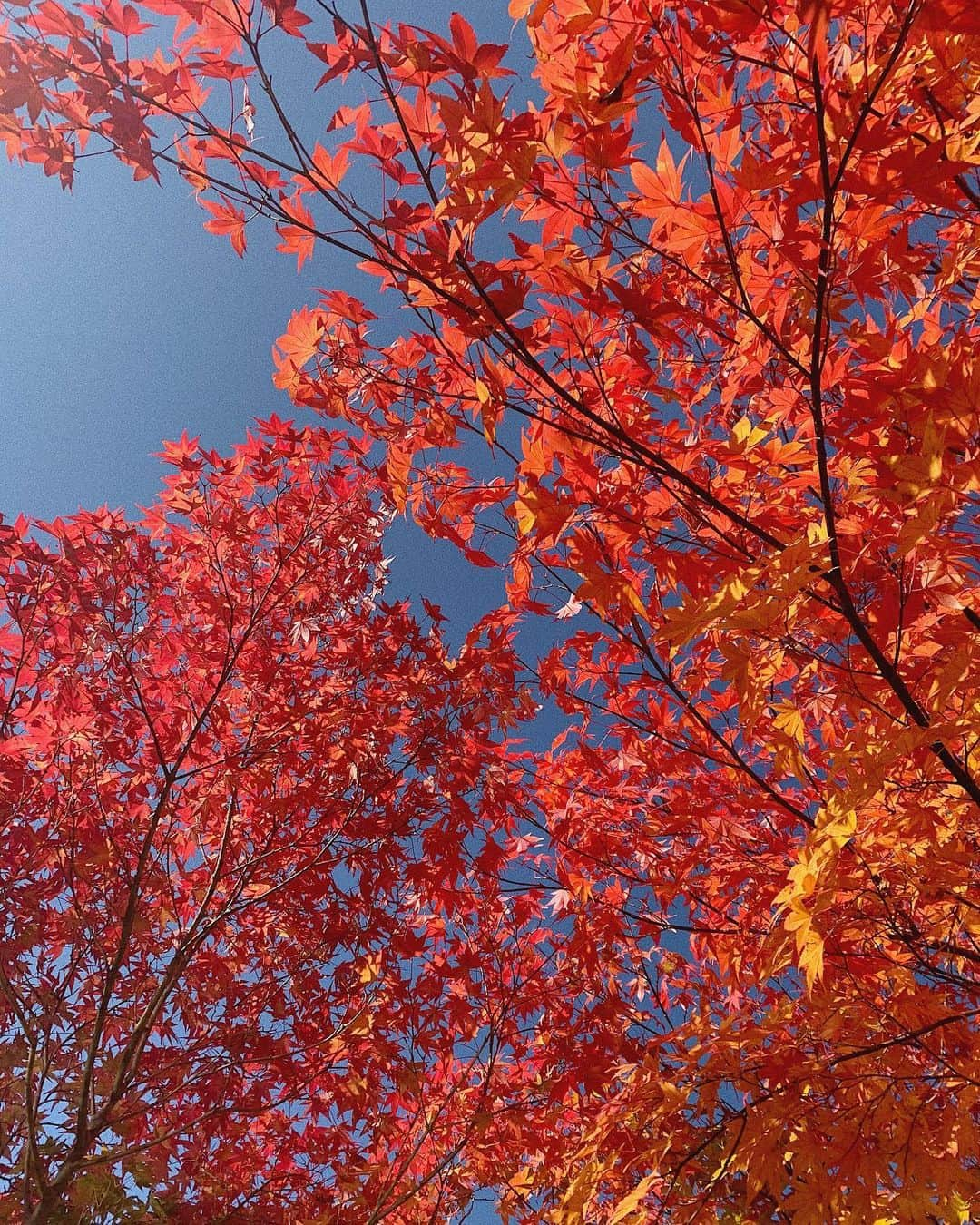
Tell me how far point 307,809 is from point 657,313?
135 inches

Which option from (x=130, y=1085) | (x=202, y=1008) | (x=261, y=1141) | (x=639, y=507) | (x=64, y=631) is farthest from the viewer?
(x=261, y=1141)

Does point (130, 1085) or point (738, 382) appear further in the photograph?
point (130, 1085)

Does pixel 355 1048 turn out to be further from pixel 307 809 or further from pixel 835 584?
pixel 835 584

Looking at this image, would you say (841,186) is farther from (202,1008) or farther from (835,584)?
(202,1008)

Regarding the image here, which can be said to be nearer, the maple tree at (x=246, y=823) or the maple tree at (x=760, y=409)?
the maple tree at (x=760, y=409)

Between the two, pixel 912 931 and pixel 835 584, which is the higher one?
pixel 835 584

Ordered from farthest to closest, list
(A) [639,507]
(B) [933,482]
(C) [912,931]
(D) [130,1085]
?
(D) [130,1085] → (C) [912,931] → (A) [639,507] → (B) [933,482]

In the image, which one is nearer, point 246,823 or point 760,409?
point 760,409

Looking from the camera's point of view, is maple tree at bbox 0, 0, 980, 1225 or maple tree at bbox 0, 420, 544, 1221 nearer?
maple tree at bbox 0, 0, 980, 1225

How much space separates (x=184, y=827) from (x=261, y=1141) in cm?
273

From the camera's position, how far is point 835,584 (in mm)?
1702

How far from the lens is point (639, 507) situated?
7.11ft

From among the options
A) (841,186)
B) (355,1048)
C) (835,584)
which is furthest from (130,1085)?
(841,186)

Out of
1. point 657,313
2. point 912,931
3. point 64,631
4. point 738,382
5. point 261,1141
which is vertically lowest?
point 261,1141
